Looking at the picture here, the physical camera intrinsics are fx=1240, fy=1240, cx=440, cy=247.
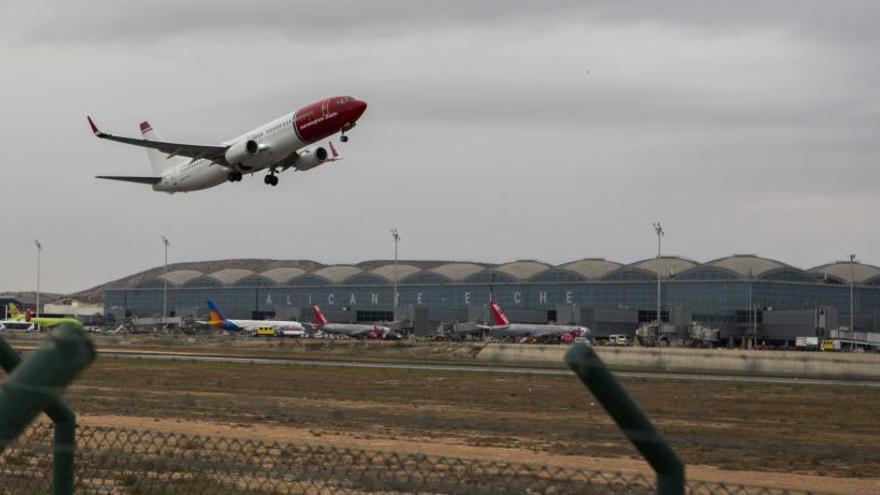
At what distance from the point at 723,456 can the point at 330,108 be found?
40.6m

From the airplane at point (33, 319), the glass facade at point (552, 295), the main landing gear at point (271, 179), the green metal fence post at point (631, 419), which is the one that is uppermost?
the main landing gear at point (271, 179)

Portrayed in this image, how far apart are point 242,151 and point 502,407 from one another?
31736 millimetres

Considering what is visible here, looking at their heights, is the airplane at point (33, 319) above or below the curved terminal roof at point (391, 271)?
below

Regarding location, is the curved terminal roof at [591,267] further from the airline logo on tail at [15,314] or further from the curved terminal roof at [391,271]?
the airline logo on tail at [15,314]

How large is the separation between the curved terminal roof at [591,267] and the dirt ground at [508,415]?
11110 centimetres

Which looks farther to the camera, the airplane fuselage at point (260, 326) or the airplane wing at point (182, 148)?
the airplane fuselage at point (260, 326)

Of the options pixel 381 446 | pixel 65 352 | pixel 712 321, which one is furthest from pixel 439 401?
pixel 712 321

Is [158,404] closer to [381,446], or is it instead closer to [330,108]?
[381,446]

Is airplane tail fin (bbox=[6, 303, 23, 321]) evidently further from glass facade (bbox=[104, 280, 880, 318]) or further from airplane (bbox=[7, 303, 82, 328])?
glass facade (bbox=[104, 280, 880, 318])

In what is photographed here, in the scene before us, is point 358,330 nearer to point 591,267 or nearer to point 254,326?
point 254,326

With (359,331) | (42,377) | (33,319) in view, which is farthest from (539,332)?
(42,377)

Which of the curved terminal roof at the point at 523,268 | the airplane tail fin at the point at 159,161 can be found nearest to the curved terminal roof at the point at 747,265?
the curved terminal roof at the point at 523,268

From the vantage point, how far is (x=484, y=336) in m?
145

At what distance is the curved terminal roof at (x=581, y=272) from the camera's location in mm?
156875
